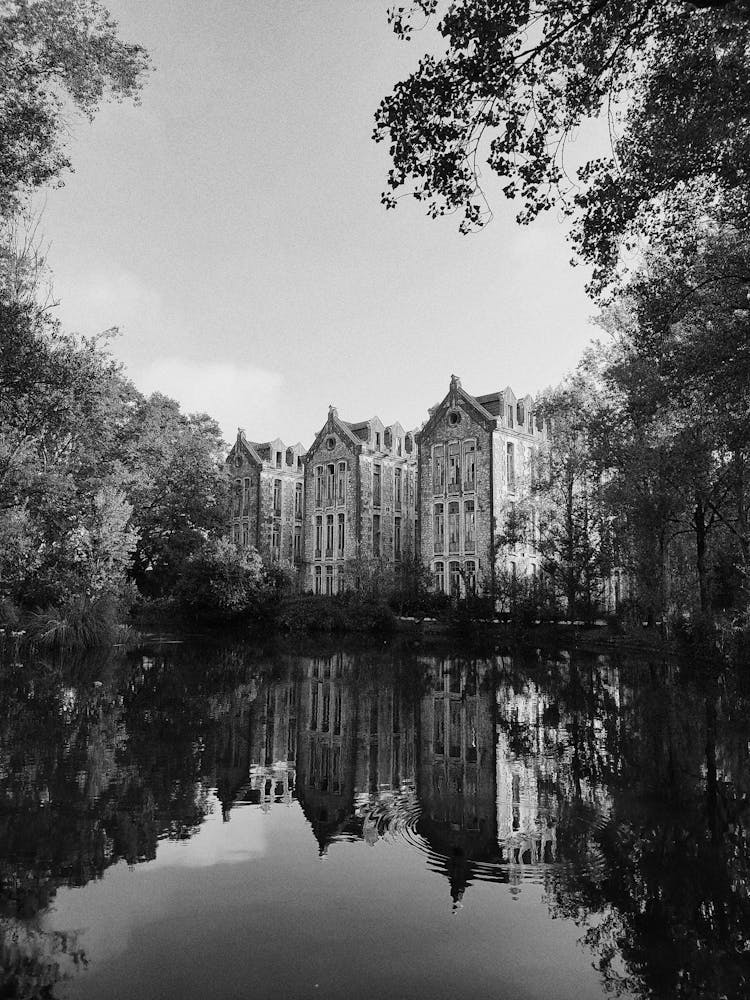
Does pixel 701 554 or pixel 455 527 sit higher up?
pixel 455 527

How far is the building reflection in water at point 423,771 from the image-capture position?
18.5 feet

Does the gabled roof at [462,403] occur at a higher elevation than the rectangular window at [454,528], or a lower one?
higher

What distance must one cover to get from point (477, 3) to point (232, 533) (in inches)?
2252

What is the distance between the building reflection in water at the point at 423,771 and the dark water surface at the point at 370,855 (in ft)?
0.13

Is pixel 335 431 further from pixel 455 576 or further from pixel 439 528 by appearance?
pixel 455 576

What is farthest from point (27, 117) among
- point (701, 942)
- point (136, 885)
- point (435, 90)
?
point (701, 942)

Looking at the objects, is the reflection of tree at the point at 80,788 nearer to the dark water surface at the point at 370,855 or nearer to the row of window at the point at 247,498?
the dark water surface at the point at 370,855

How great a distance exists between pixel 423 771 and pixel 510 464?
40.4m

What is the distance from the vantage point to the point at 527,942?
4.01 m

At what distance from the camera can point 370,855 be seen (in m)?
5.40

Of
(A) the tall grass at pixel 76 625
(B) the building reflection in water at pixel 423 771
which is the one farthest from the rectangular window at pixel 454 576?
(B) the building reflection in water at pixel 423 771

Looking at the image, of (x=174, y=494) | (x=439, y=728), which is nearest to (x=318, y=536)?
(x=174, y=494)

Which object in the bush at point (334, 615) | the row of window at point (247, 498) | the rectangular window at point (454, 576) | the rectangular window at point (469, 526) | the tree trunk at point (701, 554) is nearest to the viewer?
the tree trunk at point (701, 554)

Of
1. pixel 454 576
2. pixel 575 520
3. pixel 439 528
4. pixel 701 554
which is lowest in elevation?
pixel 701 554
